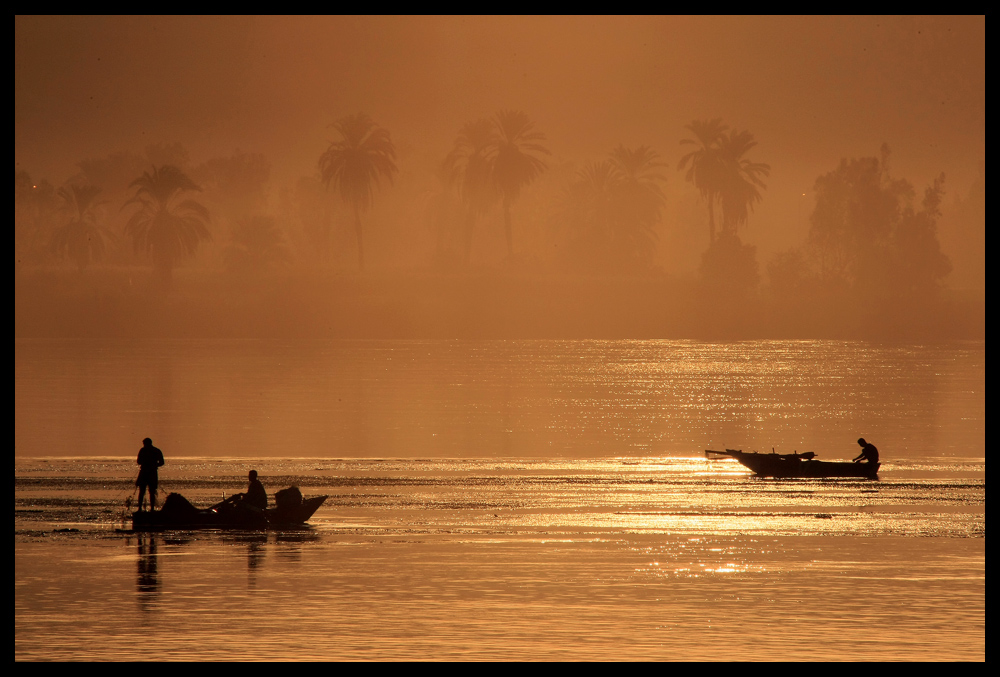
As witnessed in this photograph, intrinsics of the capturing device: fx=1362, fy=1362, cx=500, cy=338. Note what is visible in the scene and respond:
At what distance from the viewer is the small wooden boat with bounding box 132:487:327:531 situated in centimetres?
2602

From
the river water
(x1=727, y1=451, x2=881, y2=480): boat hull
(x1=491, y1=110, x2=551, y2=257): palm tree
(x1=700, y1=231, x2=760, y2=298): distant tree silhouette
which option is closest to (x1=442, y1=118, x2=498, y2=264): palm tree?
(x1=491, y1=110, x2=551, y2=257): palm tree

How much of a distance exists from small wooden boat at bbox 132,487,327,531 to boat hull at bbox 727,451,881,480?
14139mm

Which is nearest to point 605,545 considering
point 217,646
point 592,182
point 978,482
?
point 217,646

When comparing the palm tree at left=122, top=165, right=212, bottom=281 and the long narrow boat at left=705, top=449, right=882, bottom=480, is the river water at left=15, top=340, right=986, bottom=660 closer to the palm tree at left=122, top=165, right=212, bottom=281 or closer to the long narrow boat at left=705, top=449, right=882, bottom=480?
the long narrow boat at left=705, top=449, right=882, bottom=480

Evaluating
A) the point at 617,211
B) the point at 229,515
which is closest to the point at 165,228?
the point at 617,211

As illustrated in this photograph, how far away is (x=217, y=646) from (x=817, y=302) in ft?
438

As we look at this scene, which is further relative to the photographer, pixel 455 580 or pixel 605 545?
pixel 605 545

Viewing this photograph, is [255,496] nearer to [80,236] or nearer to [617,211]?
[80,236]

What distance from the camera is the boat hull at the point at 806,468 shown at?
3597cm

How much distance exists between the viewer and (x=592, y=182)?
16475 cm

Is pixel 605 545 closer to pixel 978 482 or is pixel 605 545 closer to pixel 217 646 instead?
pixel 217 646

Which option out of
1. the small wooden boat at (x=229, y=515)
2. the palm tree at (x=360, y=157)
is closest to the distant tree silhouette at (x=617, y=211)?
the palm tree at (x=360, y=157)

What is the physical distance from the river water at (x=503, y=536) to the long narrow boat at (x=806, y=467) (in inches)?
25.7

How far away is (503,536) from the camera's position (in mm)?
25562
